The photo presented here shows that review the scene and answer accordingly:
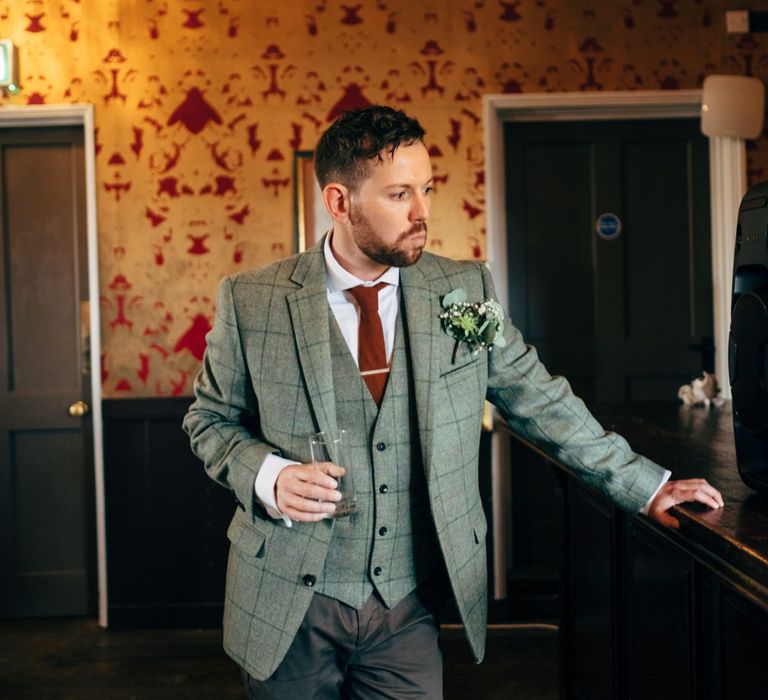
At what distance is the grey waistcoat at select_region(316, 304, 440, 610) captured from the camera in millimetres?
1826

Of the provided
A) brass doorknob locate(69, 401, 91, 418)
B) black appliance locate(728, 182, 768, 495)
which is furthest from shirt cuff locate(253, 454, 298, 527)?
brass doorknob locate(69, 401, 91, 418)

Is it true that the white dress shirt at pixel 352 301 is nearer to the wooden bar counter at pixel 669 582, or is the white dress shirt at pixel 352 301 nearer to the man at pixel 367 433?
the man at pixel 367 433

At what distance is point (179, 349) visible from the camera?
4449mm

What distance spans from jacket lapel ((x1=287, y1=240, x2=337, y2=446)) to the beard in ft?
0.42

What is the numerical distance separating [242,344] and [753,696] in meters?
1.10

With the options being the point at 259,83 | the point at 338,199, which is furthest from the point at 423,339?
the point at 259,83

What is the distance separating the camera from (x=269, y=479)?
1719 millimetres

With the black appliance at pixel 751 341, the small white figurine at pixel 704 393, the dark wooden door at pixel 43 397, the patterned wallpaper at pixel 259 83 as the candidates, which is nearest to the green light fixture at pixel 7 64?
the patterned wallpaper at pixel 259 83

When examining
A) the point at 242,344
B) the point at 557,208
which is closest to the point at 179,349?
the point at 557,208

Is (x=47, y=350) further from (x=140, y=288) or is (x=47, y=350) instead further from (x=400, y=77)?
(x=400, y=77)

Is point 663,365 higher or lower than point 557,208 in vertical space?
lower

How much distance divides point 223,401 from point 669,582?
3.40ft

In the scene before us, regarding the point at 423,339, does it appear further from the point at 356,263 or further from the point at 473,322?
the point at 356,263

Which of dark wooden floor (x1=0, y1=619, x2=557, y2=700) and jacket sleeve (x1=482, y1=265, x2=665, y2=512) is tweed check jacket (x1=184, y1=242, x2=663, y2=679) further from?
dark wooden floor (x1=0, y1=619, x2=557, y2=700)
